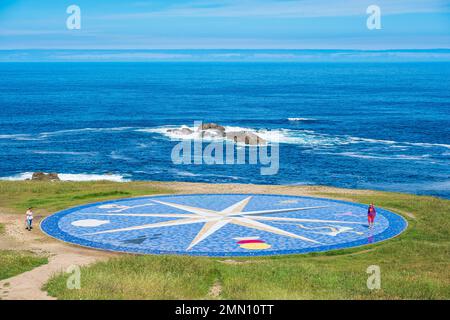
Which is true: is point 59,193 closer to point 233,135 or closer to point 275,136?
point 233,135

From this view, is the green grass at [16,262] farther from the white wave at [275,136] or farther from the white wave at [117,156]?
the white wave at [275,136]

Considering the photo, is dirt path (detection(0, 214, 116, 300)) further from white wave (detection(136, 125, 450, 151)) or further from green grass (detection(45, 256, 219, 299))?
white wave (detection(136, 125, 450, 151))

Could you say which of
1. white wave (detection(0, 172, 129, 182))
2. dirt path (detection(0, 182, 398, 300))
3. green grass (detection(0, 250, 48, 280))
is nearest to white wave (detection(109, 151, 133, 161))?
white wave (detection(0, 172, 129, 182))

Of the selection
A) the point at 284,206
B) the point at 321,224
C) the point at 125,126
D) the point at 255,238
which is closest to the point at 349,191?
the point at 284,206

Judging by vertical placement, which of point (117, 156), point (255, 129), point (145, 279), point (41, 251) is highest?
point (255, 129)

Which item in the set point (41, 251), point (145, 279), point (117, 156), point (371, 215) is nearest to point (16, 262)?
point (41, 251)

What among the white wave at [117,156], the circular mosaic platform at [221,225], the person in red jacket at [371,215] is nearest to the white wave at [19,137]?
the white wave at [117,156]
